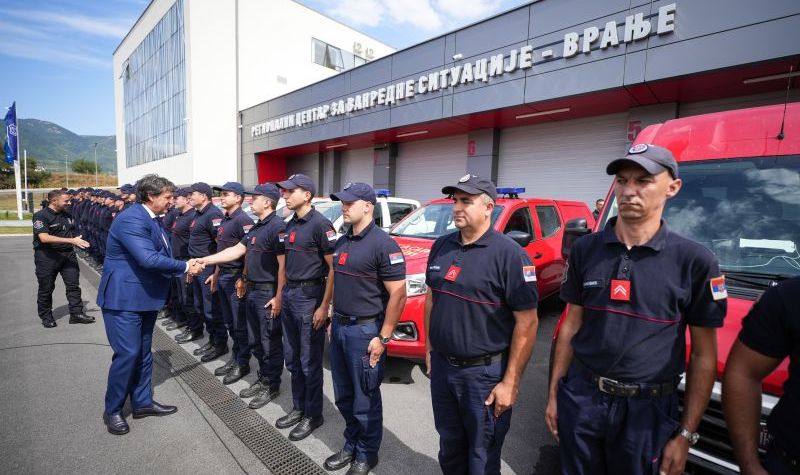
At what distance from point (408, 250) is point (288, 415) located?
2120mm

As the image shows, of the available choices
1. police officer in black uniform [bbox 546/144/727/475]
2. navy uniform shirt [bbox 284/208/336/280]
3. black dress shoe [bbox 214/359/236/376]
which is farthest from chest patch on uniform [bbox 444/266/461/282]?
black dress shoe [bbox 214/359/236/376]

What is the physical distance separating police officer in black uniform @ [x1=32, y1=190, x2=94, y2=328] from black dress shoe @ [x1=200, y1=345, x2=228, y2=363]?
2.66 meters

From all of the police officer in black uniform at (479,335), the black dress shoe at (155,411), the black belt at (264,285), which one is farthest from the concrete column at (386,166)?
the police officer in black uniform at (479,335)

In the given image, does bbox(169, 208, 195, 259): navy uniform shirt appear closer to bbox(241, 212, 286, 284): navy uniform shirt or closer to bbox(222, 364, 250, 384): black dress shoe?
bbox(222, 364, 250, 384): black dress shoe

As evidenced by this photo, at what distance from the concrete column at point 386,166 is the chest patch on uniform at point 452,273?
49.0ft

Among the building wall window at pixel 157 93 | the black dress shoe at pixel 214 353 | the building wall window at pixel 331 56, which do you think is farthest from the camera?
the building wall window at pixel 331 56

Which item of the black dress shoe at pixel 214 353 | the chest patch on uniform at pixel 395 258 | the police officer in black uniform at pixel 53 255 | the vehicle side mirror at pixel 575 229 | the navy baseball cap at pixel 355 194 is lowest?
the black dress shoe at pixel 214 353

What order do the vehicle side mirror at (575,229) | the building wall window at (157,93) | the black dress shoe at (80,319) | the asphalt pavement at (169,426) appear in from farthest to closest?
the building wall window at (157,93), the black dress shoe at (80,319), the vehicle side mirror at (575,229), the asphalt pavement at (169,426)

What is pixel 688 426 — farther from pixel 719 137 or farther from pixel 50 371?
pixel 50 371

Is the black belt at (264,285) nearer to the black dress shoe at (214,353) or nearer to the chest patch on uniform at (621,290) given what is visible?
the black dress shoe at (214,353)

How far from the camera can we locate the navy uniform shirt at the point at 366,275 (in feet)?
8.94

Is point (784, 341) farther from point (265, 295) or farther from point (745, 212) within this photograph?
point (265, 295)

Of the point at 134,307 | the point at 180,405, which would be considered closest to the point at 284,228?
the point at 134,307

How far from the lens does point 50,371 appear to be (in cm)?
422
